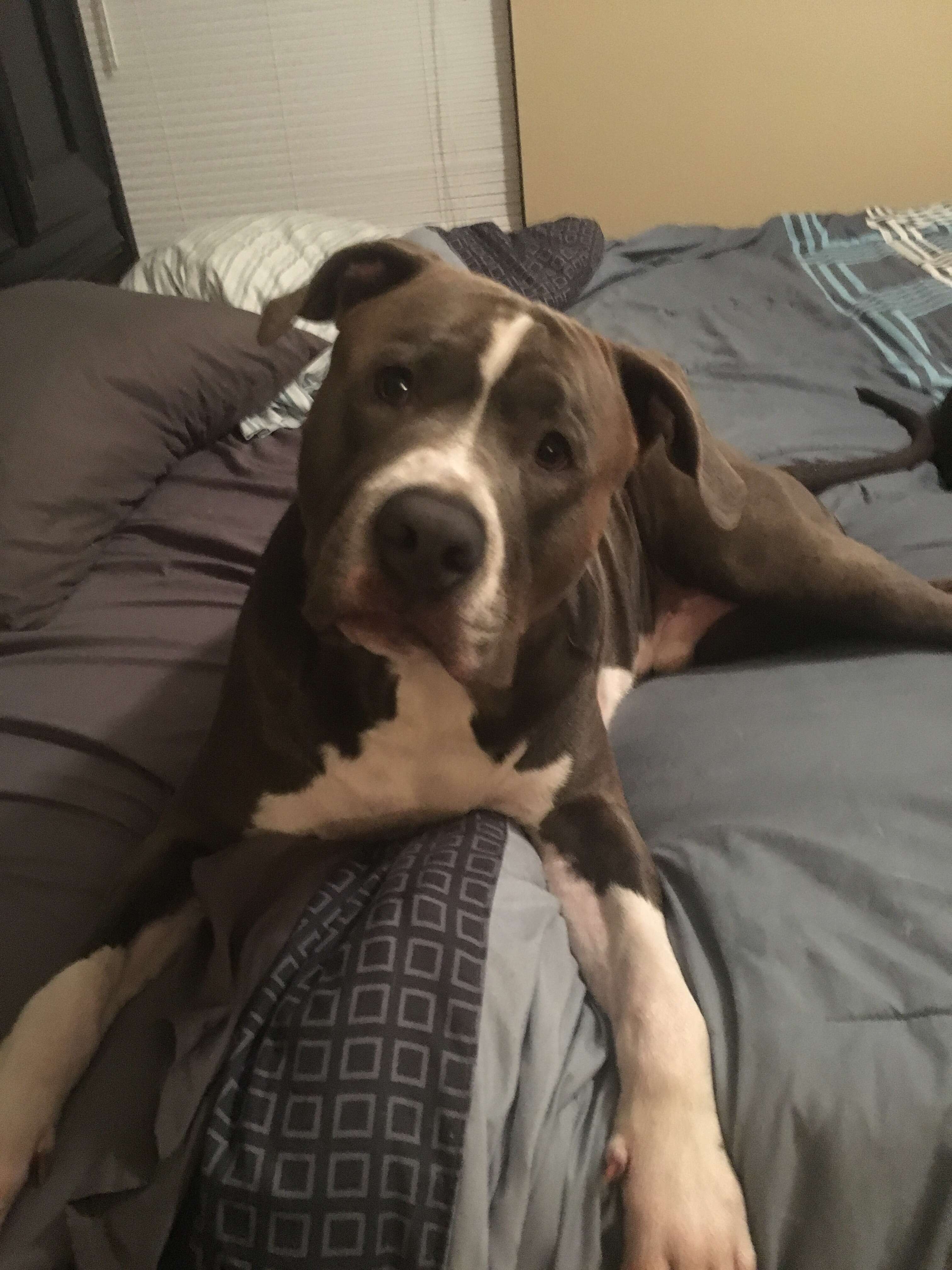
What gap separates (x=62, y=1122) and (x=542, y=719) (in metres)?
0.83

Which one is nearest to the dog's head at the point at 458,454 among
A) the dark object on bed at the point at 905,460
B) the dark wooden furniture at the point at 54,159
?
the dark object on bed at the point at 905,460

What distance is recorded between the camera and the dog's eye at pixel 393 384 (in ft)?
4.26

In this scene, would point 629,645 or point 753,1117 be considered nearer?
point 753,1117

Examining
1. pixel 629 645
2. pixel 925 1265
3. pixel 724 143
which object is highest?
pixel 724 143

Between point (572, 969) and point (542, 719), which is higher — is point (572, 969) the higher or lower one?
the lower one

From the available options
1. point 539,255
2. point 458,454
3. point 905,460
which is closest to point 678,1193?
point 458,454

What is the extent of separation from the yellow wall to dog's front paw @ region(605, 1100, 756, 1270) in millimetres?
4309

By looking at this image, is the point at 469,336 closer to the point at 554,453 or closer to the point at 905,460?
the point at 554,453

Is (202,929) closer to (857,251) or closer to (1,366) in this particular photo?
(1,366)

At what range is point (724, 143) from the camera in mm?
4461

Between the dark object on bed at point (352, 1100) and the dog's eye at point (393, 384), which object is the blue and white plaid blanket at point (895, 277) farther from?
the dark object on bed at point (352, 1100)

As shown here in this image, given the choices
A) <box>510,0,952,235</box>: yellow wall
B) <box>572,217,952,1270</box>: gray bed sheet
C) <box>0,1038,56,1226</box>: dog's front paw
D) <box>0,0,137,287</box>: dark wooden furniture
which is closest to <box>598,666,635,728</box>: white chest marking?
<box>572,217,952,1270</box>: gray bed sheet

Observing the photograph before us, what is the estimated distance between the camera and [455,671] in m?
1.21

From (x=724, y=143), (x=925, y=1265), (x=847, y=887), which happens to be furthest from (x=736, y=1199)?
(x=724, y=143)
